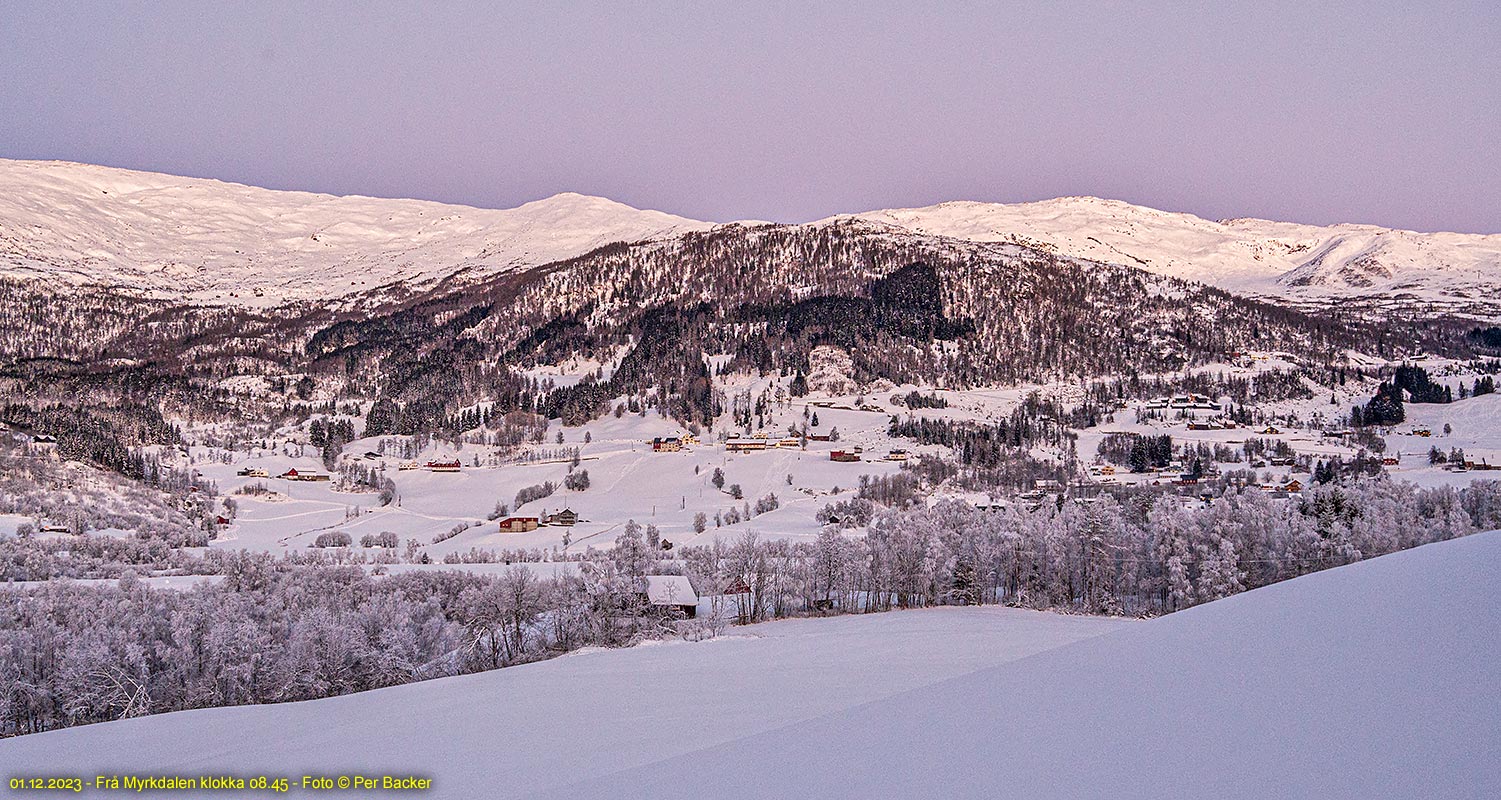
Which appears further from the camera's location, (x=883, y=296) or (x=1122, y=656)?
(x=883, y=296)

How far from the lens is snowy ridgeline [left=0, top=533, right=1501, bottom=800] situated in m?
5.59

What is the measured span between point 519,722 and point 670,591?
37341 mm

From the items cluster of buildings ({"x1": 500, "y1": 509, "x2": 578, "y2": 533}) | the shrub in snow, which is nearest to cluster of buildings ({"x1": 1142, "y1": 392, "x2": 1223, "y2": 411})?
cluster of buildings ({"x1": 500, "y1": 509, "x2": 578, "y2": 533})

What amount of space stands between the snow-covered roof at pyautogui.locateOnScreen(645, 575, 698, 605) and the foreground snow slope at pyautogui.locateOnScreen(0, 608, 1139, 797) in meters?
23.2

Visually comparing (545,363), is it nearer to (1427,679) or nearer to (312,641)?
(312,641)

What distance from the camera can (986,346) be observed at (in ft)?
580

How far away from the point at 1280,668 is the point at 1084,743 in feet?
6.64

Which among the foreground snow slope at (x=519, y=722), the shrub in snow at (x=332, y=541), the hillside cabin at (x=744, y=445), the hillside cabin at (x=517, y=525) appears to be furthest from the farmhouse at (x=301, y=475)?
the foreground snow slope at (x=519, y=722)

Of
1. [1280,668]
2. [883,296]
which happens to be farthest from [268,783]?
[883,296]

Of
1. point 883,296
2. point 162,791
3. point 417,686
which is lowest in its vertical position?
point 417,686

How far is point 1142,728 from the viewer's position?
258 inches

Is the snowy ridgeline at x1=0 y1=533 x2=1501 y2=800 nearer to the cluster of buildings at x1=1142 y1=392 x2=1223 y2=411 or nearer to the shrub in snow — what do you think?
the shrub in snow

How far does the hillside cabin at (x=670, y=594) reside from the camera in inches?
1935

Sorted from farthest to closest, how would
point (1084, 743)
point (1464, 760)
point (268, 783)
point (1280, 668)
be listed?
point (268, 783), point (1280, 668), point (1084, 743), point (1464, 760)
